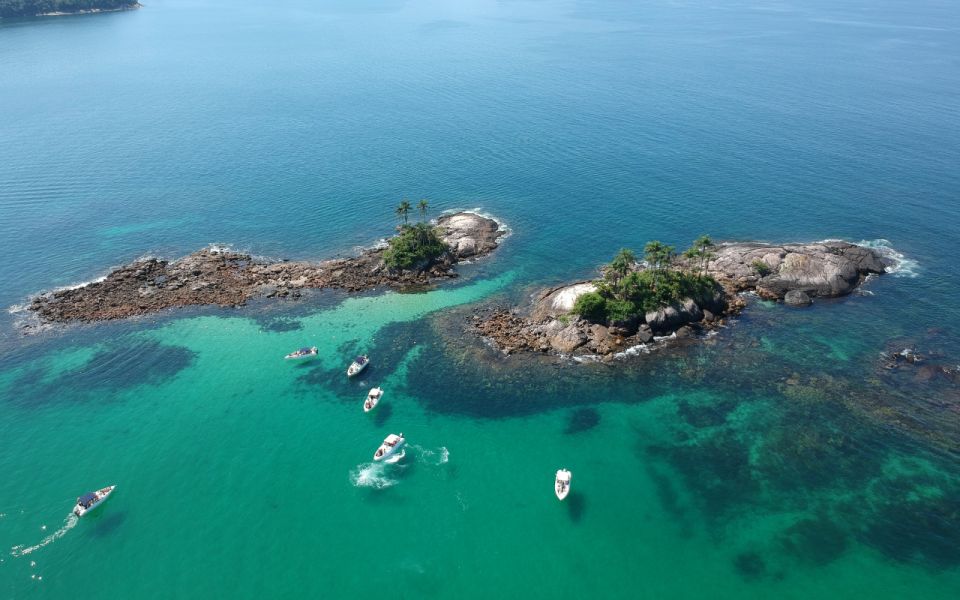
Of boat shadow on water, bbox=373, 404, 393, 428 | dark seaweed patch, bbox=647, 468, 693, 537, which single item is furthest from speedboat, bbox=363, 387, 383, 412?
dark seaweed patch, bbox=647, 468, 693, 537

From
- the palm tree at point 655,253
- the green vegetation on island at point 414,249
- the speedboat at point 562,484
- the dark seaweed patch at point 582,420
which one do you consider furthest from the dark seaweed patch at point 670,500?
the green vegetation on island at point 414,249

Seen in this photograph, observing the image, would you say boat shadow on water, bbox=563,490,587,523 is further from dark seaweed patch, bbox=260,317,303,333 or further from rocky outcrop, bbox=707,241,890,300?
rocky outcrop, bbox=707,241,890,300

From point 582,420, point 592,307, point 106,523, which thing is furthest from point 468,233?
point 106,523

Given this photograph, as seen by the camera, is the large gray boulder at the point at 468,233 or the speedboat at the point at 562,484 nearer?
the speedboat at the point at 562,484

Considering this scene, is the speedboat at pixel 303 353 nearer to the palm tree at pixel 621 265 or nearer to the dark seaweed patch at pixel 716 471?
the palm tree at pixel 621 265

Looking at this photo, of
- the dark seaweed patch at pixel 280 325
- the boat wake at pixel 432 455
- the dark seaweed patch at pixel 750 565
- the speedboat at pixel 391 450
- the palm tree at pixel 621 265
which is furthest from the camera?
the dark seaweed patch at pixel 280 325

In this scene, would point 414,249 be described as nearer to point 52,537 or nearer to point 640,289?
point 640,289
